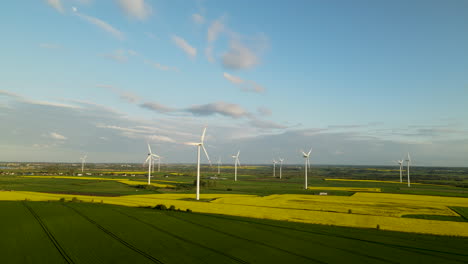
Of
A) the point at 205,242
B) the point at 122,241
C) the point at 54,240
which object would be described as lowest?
the point at 205,242

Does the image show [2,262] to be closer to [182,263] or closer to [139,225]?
[182,263]

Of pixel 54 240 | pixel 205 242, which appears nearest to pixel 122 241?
pixel 54 240

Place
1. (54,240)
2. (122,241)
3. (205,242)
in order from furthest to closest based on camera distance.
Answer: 1. (205,242)
2. (122,241)
3. (54,240)

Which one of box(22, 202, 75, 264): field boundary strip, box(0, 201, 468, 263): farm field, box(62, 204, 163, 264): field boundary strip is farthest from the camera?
box(0, 201, 468, 263): farm field

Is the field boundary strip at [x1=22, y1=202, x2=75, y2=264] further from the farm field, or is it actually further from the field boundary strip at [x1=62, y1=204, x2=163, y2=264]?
the field boundary strip at [x1=62, y1=204, x2=163, y2=264]

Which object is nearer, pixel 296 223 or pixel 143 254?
pixel 143 254

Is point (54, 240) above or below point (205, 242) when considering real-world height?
above

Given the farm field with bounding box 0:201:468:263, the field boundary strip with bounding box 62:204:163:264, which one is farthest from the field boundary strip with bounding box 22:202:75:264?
the field boundary strip with bounding box 62:204:163:264

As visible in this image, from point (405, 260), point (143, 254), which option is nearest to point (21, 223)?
point (143, 254)

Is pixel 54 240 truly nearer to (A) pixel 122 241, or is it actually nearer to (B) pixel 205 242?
(A) pixel 122 241
